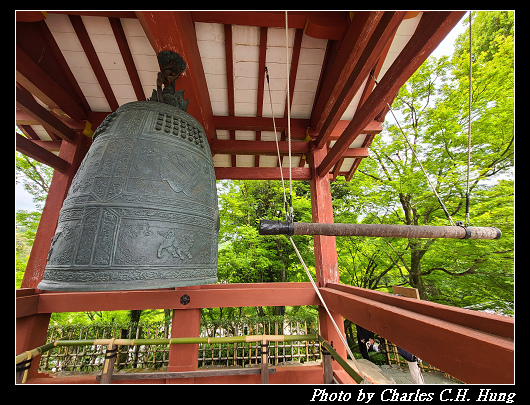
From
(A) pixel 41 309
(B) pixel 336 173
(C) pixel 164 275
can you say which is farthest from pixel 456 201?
(A) pixel 41 309

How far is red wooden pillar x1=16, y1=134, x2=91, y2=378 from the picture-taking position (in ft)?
9.11

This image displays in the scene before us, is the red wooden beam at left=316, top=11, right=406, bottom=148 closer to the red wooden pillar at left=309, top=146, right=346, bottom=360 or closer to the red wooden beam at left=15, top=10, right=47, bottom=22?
the red wooden pillar at left=309, top=146, right=346, bottom=360

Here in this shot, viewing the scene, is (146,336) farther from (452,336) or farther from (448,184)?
(448,184)

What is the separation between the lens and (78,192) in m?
1.23

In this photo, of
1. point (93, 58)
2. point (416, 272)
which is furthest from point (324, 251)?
point (416, 272)

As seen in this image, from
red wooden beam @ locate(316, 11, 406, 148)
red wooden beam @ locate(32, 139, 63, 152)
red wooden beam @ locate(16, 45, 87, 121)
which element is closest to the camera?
red wooden beam @ locate(316, 11, 406, 148)

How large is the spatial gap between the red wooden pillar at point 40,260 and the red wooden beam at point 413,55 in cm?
398

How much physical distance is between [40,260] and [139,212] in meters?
2.98

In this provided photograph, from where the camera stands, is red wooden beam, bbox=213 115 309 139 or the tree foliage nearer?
red wooden beam, bbox=213 115 309 139

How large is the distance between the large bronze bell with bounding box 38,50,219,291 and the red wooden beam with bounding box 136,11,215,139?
0.46m

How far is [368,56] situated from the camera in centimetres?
168

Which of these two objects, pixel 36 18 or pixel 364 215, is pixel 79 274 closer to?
pixel 36 18

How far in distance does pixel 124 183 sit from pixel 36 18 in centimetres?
208

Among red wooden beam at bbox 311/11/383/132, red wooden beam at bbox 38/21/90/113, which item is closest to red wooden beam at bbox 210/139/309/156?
red wooden beam at bbox 311/11/383/132
